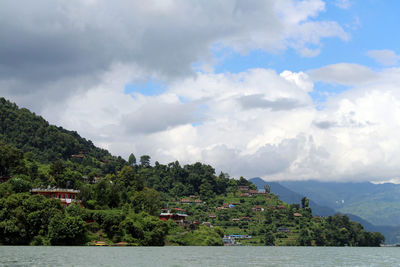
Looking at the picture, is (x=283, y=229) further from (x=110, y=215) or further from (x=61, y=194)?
(x=61, y=194)

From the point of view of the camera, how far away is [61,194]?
109 meters

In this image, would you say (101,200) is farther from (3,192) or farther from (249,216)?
(249,216)

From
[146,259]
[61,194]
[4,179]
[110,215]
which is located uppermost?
[4,179]

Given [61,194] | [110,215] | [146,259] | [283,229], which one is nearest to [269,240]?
[283,229]

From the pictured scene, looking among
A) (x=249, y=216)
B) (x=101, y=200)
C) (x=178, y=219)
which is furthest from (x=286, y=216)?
(x=101, y=200)

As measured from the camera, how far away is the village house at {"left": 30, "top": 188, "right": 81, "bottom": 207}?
106000 millimetres

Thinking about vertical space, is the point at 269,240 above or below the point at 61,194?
below

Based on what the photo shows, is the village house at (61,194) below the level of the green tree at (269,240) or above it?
above

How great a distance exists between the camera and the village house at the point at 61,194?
4173 inches

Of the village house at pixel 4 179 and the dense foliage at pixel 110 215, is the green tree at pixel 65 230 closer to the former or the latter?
the dense foliage at pixel 110 215

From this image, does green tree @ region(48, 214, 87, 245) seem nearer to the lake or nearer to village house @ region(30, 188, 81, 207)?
the lake

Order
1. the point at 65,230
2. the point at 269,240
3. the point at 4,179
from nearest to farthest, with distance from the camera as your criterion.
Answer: the point at 65,230
the point at 4,179
the point at 269,240

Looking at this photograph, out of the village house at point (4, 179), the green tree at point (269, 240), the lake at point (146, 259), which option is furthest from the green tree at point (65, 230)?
the green tree at point (269, 240)

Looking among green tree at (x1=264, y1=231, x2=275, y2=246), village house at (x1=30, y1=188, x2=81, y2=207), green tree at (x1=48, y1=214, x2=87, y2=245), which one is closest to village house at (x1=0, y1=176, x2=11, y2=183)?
village house at (x1=30, y1=188, x2=81, y2=207)
